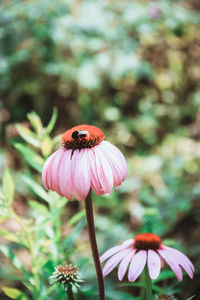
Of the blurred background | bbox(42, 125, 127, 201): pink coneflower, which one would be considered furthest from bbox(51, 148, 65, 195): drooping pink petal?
the blurred background

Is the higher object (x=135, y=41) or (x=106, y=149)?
(x=135, y=41)

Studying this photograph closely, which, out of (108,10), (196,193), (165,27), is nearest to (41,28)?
(108,10)

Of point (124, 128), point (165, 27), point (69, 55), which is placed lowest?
point (124, 128)

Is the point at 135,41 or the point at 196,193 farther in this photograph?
the point at 135,41

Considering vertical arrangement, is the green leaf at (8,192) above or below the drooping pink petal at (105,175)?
above

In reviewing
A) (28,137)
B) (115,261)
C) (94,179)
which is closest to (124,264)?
(115,261)

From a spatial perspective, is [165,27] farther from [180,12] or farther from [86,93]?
[86,93]

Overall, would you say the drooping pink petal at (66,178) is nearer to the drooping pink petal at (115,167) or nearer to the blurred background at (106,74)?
the drooping pink petal at (115,167)

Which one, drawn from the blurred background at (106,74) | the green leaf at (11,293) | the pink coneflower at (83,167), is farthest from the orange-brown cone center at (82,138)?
the blurred background at (106,74)
